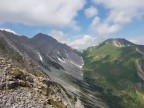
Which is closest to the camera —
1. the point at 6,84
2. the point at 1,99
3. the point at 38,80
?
the point at 1,99

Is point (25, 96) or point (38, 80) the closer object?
point (25, 96)

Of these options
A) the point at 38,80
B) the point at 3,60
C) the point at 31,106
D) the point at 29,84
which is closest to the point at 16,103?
the point at 31,106

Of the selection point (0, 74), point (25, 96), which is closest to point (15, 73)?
point (0, 74)

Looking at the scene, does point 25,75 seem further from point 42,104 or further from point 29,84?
point 42,104

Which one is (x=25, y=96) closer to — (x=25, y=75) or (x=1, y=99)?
(x=1, y=99)

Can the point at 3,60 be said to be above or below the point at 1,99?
above

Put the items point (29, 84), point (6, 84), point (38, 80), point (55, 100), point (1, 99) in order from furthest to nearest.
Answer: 1. point (38, 80)
2. point (55, 100)
3. point (29, 84)
4. point (6, 84)
5. point (1, 99)

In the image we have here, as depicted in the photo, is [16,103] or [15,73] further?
[15,73]

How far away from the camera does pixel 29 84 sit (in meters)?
52.9

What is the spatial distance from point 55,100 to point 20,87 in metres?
8.61

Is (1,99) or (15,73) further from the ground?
(15,73)

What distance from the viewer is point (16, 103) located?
153 feet

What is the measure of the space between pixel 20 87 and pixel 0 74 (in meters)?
3.96

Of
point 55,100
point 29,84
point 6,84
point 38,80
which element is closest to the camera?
point 6,84
